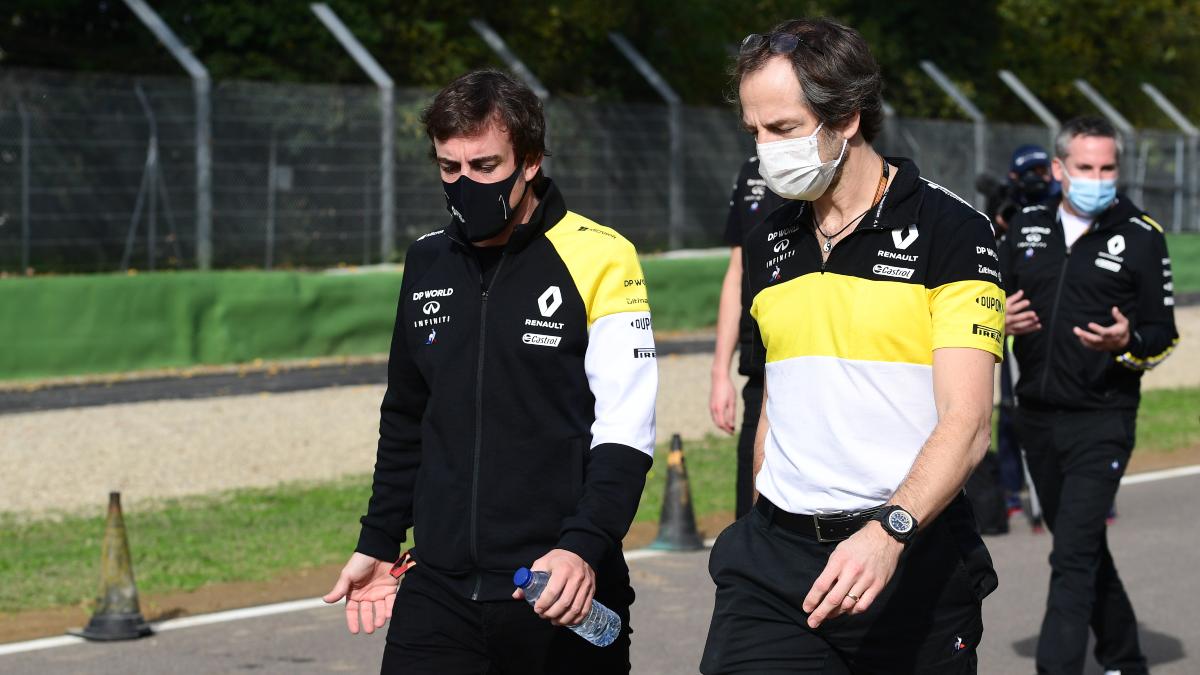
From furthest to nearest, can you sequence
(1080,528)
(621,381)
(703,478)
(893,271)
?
(703,478) → (1080,528) → (621,381) → (893,271)

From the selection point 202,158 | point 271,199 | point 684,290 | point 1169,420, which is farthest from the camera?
point 684,290

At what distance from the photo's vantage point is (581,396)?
4.09 meters

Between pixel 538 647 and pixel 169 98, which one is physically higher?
pixel 169 98

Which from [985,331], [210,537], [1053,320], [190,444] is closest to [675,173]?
[190,444]

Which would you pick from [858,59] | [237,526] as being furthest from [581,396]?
[237,526]

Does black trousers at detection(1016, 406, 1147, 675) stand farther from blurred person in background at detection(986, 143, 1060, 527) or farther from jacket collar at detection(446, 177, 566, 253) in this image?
blurred person in background at detection(986, 143, 1060, 527)

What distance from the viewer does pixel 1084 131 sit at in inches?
271

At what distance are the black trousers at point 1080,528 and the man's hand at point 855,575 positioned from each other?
298 cm

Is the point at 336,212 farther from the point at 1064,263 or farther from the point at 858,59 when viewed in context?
the point at 858,59

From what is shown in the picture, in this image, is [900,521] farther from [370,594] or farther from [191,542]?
[191,542]

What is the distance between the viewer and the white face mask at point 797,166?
379 cm

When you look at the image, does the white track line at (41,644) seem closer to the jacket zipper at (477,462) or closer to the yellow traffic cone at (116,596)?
the yellow traffic cone at (116,596)

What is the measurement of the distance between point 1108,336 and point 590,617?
3180 mm

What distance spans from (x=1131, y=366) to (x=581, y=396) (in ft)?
10.3
